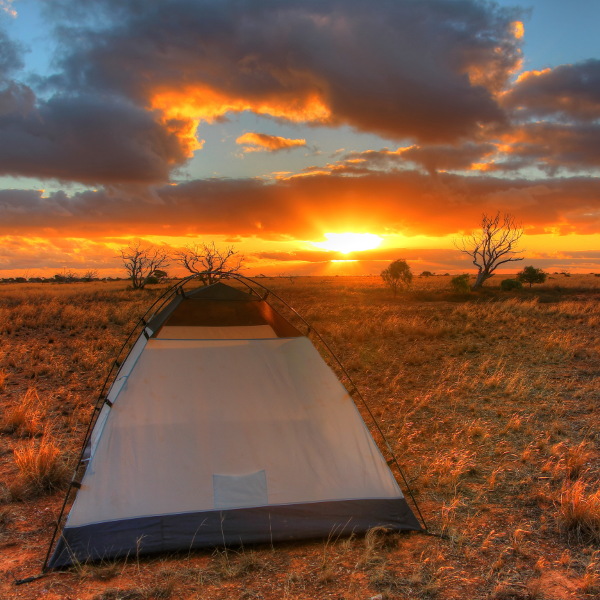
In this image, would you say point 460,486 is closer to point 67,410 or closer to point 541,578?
point 541,578

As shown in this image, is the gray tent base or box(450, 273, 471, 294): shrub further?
box(450, 273, 471, 294): shrub

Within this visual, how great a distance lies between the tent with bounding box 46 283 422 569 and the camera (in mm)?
5160

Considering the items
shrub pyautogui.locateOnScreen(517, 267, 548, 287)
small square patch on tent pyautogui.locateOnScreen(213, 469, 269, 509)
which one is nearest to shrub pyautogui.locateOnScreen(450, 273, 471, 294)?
shrub pyautogui.locateOnScreen(517, 267, 548, 287)

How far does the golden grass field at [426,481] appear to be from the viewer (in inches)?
179

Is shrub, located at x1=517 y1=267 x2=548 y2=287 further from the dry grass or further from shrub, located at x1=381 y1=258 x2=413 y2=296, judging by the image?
the dry grass

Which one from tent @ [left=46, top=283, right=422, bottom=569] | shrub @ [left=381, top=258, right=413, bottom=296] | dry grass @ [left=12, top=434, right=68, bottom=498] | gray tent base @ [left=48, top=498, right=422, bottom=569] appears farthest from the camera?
shrub @ [left=381, top=258, right=413, bottom=296]

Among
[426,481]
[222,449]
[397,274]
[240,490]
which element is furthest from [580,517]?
[397,274]

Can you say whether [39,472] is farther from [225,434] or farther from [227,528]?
[227,528]

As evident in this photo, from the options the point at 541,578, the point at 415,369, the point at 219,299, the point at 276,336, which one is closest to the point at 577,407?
the point at 415,369

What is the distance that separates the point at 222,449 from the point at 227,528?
0.84 metres

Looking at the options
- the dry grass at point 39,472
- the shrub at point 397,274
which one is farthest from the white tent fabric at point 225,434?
the shrub at point 397,274

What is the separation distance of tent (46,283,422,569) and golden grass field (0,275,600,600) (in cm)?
27

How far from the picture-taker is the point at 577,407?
10.3m

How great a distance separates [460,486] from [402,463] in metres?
1.09
